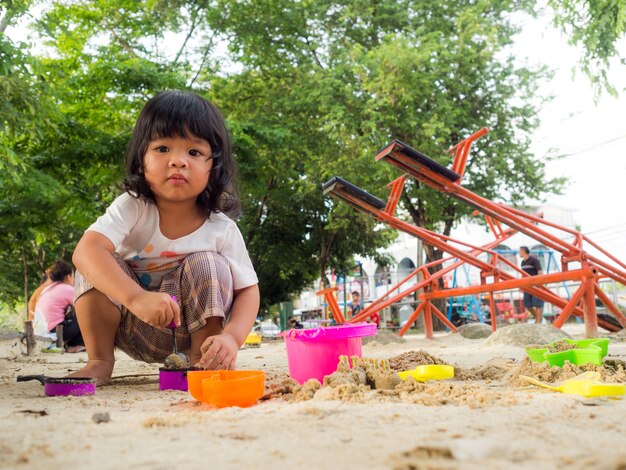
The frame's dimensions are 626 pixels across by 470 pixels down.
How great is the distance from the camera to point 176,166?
2090mm

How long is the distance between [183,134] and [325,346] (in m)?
0.91

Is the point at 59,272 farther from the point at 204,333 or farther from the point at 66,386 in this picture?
the point at 66,386

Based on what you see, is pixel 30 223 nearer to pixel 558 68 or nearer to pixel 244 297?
pixel 244 297

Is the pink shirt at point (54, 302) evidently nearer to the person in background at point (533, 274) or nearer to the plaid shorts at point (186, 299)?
the plaid shorts at point (186, 299)

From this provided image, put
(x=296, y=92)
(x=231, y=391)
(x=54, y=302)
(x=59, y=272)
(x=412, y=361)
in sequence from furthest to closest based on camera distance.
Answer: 1. (x=296, y=92)
2. (x=59, y=272)
3. (x=54, y=302)
4. (x=412, y=361)
5. (x=231, y=391)

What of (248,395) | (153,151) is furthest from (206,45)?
(248,395)

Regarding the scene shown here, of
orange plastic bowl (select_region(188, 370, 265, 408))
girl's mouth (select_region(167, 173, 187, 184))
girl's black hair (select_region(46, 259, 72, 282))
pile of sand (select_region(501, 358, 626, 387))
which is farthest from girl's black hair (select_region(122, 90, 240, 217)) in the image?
girl's black hair (select_region(46, 259, 72, 282))

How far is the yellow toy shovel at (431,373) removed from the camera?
2.16 metres

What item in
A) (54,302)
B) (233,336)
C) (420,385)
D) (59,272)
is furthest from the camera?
(59,272)

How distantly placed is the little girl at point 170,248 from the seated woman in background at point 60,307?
13.6ft

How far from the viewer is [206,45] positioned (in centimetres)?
1229

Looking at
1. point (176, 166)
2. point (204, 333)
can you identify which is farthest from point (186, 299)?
point (176, 166)

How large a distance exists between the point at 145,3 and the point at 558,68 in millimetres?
8120

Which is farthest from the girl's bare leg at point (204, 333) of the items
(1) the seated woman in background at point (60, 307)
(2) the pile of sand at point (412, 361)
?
(1) the seated woman in background at point (60, 307)
